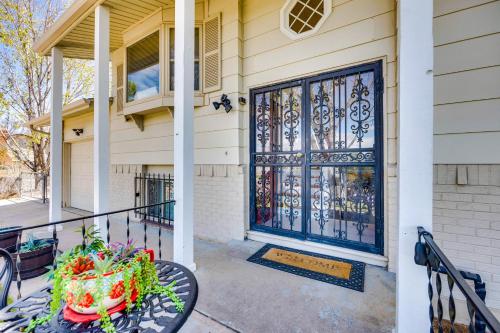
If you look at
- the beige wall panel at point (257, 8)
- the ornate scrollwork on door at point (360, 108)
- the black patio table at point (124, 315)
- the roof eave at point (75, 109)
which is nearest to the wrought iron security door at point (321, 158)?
the ornate scrollwork on door at point (360, 108)

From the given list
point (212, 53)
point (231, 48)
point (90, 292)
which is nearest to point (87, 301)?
point (90, 292)

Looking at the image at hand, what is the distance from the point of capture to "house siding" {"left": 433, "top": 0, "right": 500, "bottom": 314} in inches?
71.4

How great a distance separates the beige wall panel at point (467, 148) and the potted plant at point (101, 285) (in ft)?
7.87

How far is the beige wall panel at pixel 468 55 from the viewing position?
6.01 feet

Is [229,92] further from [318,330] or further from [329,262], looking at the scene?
[318,330]

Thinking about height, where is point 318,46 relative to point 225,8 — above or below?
below

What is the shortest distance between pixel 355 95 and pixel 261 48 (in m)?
1.56

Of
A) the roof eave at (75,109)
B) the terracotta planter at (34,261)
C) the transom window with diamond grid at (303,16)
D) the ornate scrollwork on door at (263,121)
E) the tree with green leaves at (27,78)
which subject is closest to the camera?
the terracotta planter at (34,261)

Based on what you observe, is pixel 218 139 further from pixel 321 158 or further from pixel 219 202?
pixel 321 158

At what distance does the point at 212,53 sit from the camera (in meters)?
3.64

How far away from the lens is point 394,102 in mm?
2406

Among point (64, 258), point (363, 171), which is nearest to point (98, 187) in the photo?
point (64, 258)

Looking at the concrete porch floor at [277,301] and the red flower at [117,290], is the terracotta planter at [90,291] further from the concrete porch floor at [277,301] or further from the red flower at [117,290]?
the concrete porch floor at [277,301]

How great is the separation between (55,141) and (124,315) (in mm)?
4608
